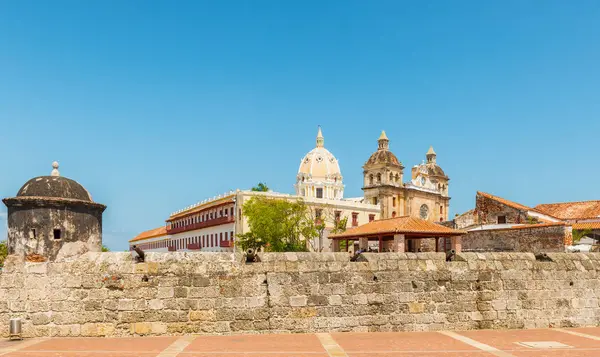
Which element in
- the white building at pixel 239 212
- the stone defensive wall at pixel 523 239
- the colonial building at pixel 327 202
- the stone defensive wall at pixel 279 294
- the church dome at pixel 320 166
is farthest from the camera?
the church dome at pixel 320 166

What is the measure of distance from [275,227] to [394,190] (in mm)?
29797

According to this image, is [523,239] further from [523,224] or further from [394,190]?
[394,190]

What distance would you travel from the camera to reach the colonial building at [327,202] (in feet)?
210

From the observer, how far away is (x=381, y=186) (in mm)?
79312

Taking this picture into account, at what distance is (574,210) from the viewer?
46.6 metres

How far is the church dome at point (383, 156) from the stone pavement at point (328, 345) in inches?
2771

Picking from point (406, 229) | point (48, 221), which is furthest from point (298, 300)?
point (406, 229)

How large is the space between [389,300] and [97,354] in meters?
5.70

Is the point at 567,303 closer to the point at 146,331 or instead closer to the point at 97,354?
the point at 146,331

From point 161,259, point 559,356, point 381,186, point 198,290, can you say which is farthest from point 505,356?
point 381,186

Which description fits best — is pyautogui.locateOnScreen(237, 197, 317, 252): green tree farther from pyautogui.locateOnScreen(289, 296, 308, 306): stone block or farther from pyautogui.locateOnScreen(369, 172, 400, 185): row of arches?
pyautogui.locateOnScreen(289, 296, 308, 306): stone block

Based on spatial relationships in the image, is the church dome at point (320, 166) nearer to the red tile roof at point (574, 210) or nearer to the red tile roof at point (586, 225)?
the red tile roof at point (574, 210)

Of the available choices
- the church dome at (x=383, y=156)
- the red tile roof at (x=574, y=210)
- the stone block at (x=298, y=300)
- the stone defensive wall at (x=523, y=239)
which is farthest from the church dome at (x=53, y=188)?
the church dome at (x=383, y=156)

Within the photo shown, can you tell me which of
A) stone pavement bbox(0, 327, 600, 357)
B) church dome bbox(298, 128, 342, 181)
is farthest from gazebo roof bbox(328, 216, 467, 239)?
church dome bbox(298, 128, 342, 181)
